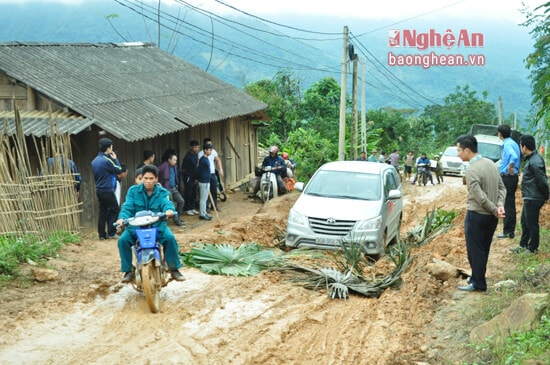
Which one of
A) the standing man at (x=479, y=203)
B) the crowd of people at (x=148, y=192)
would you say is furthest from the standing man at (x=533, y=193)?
the crowd of people at (x=148, y=192)

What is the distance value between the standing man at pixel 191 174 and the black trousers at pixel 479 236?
8988 mm

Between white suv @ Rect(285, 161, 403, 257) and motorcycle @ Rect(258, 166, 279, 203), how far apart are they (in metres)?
5.54

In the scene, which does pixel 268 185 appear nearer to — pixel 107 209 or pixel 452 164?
pixel 107 209

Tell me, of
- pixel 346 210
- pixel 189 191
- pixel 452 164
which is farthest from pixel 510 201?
pixel 452 164

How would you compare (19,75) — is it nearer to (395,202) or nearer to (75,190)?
(75,190)

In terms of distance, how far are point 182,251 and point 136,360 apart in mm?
4526

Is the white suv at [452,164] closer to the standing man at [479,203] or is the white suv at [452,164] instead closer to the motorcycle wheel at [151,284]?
the standing man at [479,203]

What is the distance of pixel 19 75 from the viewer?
14.0 metres

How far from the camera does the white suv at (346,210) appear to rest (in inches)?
420

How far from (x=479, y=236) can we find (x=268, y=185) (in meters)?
11.0

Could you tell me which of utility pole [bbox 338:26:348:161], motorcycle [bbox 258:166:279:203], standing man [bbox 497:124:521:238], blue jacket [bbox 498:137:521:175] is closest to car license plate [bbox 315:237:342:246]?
standing man [bbox 497:124:521:238]

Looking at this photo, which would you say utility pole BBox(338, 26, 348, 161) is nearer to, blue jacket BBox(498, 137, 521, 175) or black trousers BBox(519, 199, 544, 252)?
blue jacket BBox(498, 137, 521, 175)

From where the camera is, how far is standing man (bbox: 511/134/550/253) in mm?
9312

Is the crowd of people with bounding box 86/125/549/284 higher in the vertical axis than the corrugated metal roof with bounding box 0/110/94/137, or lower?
lower
